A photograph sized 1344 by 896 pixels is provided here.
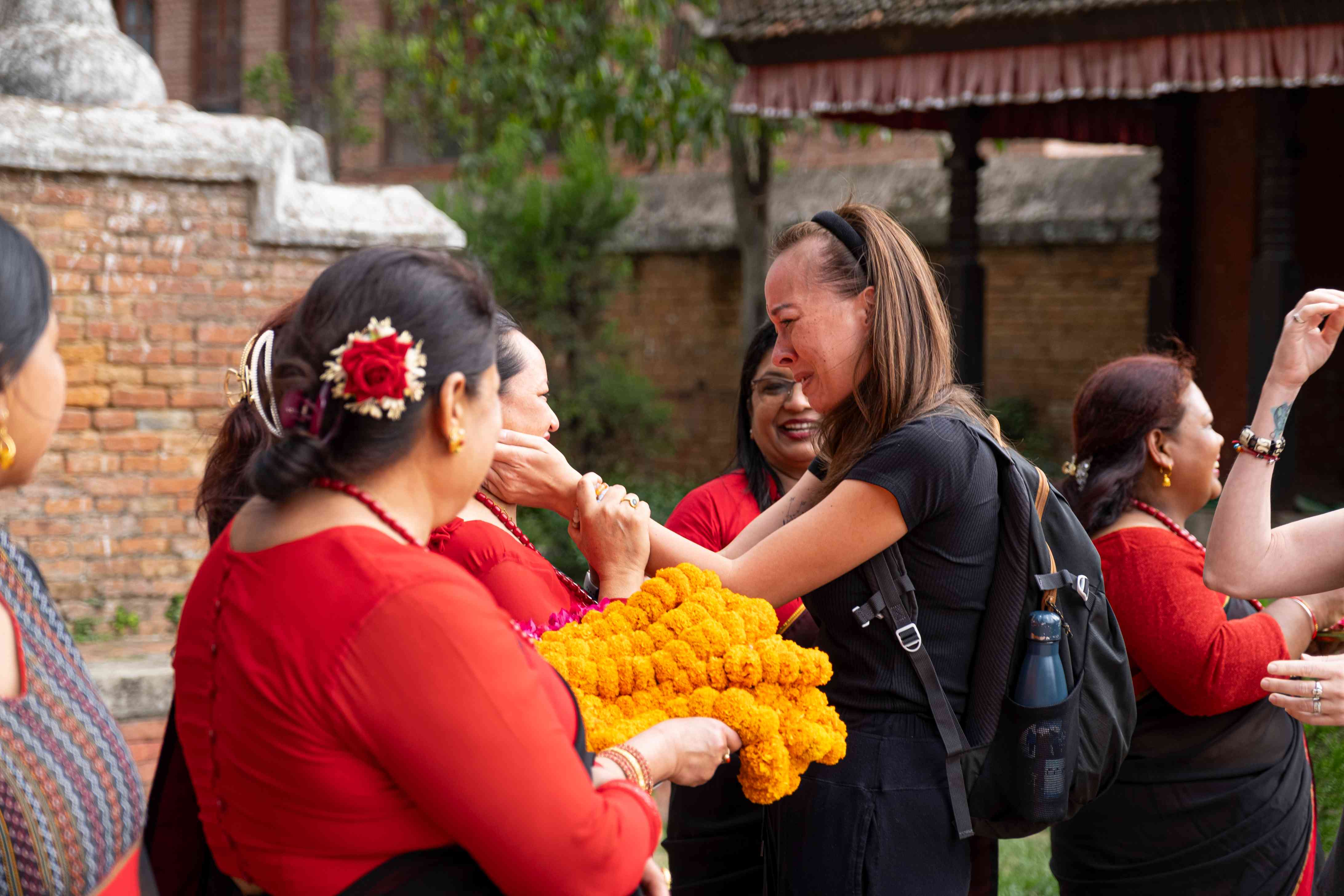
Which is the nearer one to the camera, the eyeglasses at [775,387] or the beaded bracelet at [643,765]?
the beaded bracelet at [643,765]

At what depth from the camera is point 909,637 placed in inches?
89.5

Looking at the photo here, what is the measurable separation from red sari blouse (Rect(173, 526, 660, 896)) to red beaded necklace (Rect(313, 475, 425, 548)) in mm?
45

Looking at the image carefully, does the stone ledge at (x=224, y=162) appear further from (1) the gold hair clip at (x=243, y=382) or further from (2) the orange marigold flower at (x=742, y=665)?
(2) the orange marigold flower at (x=742, y=665)

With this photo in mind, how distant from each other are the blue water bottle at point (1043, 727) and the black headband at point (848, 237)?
2.50 ft

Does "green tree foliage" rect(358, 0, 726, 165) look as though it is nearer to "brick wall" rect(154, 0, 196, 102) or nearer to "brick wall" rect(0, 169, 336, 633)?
"brick wall" rect(0, 169, 336, 633)

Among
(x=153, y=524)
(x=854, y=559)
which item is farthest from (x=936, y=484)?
(x=153, y=524)

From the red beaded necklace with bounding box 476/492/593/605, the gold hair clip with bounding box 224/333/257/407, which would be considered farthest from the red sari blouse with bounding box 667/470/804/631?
the gold hair clip with bounding box 224/333/257/407

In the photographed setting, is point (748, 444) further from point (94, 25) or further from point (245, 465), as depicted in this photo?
point (94, 25)

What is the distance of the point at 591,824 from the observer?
1537 mm

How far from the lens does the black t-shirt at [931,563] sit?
2.24 meters

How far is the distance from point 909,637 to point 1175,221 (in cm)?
783

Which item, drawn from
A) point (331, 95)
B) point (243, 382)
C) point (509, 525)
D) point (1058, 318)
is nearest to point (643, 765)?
point (509, 525)

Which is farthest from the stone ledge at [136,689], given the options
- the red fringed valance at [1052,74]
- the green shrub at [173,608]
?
the red fringed valance at [1052,74]

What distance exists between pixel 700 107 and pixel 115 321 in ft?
20.5
